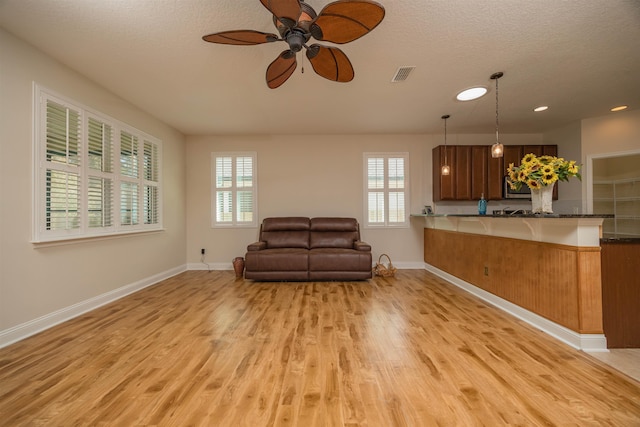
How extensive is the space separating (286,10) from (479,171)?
191 inches

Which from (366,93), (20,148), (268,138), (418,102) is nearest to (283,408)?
(20,148)

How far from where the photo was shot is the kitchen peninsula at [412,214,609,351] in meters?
2.17

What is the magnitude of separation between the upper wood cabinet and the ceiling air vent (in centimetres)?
245

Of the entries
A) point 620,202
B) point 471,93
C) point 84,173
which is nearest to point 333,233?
point 471,93

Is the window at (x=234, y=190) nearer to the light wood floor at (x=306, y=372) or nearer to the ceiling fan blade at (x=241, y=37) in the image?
the light wood floor at (x=306, y=372)

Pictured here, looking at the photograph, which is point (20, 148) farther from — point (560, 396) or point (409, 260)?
point (409, 260)

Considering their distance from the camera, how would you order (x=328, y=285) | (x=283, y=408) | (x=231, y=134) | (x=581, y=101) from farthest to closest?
(x=231, y=134)
(x=328, y=285)
(x=581, y=101)
(x=283, y=408)

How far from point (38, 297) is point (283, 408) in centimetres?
273

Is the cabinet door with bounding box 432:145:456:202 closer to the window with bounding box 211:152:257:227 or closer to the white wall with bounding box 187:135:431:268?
the white wall with bounding box 187:135:431:268

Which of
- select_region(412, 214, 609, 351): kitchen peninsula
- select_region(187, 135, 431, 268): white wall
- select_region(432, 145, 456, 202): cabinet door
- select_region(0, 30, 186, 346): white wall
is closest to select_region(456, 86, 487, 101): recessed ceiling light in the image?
select_region(432, 145, 456, 202): cabinet door

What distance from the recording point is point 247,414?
147 centimetres

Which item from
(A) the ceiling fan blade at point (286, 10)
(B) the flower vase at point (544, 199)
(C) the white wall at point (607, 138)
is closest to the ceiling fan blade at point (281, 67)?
(A) the ceiling fan blade at point (286, 10)

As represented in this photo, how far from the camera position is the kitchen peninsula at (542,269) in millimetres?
2168

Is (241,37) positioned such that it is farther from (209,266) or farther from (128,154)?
(209,266)
